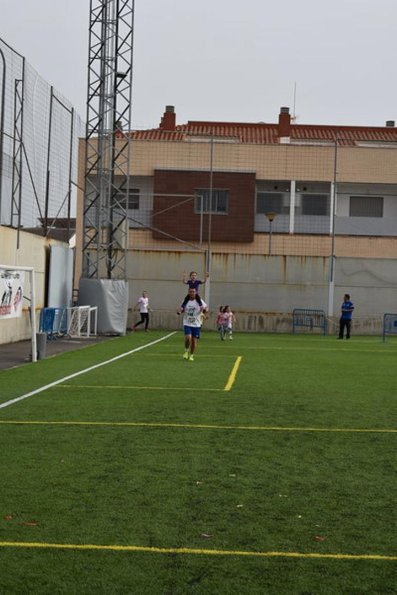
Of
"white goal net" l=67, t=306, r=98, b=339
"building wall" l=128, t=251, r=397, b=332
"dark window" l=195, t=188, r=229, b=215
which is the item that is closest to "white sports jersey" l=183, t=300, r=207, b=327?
"white goal net" l=67, t=306, r=98, b=339

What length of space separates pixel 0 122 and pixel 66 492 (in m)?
19.8

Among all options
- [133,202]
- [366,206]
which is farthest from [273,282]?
[366,206]

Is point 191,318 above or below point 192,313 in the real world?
below

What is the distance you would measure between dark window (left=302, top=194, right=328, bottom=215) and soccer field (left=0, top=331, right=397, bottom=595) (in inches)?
1478

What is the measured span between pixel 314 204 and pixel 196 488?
47.1 m

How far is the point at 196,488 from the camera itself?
850 cm

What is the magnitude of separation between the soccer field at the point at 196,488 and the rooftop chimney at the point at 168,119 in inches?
2046

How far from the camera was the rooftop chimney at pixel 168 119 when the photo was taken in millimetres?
68312

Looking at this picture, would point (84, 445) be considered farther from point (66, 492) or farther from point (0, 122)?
point (0, 122)

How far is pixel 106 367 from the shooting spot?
2125 centimetres

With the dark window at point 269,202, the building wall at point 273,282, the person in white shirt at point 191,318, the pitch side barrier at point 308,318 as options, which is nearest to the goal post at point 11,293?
the person in white shirt at point 191,318

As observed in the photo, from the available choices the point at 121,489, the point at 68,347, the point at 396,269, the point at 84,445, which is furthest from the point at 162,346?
the point at 121,489

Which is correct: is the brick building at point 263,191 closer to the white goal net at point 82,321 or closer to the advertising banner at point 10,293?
the white goal net at point 82,321

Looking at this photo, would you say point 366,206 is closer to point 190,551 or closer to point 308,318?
point 308,318
